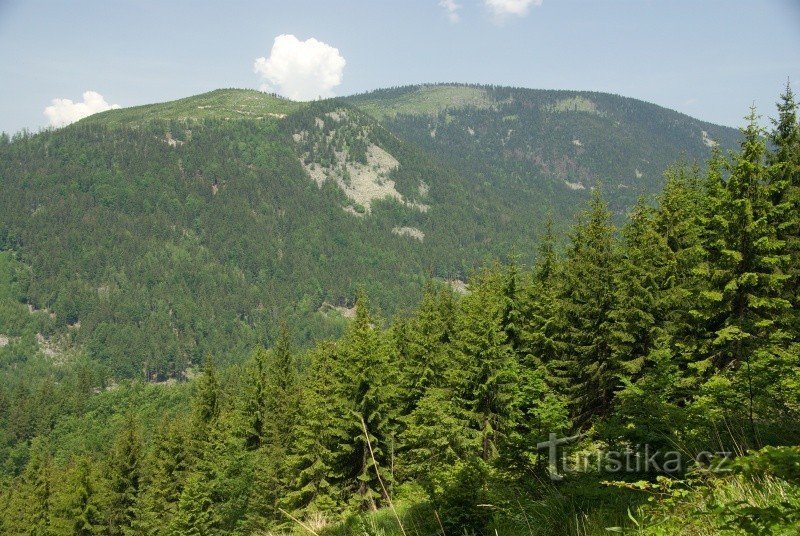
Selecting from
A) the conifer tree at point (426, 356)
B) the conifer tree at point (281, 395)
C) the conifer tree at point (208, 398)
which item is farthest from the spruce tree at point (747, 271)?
the conifer tree at point (208, 398)

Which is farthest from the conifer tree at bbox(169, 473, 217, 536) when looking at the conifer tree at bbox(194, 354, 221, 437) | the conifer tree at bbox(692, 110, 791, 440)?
the conifer tree at bbox(692, 110, 791, 440)

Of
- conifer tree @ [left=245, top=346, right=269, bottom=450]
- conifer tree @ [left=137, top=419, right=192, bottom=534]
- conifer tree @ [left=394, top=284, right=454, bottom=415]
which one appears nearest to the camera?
conifer tree @ [left=394, top=284, right=454, bottom=415]

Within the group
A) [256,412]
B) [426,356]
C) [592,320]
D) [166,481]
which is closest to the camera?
[592,320]

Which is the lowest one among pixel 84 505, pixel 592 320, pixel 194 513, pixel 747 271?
pixel 84 505

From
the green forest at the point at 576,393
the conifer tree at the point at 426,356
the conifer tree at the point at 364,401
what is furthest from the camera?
the conifer tree at the point at 426,356

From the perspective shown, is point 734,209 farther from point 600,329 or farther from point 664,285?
point 600,329

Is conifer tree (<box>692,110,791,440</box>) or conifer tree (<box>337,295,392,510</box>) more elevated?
conifer tree (<box>692,110,791,440</box>)

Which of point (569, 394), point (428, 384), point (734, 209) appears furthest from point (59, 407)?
point (734, 209)

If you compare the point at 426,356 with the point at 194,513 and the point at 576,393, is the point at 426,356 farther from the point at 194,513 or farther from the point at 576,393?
the point at 194,513

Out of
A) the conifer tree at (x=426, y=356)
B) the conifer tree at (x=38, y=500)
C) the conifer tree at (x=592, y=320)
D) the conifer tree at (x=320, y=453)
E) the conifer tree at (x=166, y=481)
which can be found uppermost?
the conifer tree at (x=592, y=320)

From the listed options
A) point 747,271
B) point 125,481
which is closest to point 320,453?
point 747,271

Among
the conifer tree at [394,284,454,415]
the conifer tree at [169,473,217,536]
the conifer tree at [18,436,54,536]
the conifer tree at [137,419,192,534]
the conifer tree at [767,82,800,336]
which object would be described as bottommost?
the conifer tree at [18,436,54,536]

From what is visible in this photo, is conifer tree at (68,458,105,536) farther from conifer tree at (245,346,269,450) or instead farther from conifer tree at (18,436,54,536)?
conifer tree at (245,346,269,450)

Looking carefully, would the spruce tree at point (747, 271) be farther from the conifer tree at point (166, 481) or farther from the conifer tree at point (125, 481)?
the conifer tree at point (125, 481)
